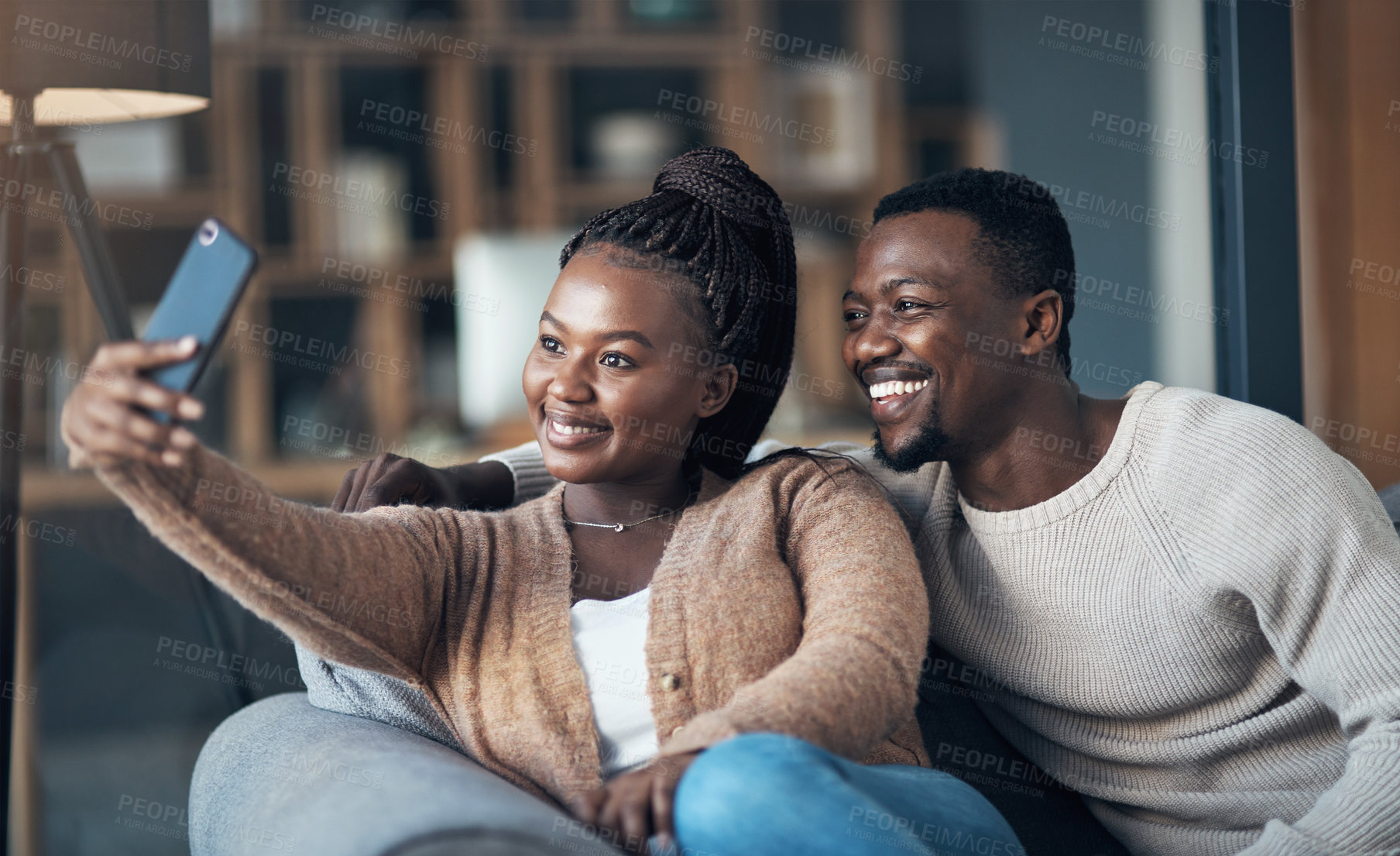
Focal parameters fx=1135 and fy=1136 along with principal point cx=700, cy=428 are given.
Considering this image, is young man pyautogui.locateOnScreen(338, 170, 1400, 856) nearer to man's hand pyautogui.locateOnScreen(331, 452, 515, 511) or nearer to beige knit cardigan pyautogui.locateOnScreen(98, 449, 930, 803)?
man's hand pyautogui.locateOnScreen(331, 452, 515, 511)

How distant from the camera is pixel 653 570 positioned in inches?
47.8

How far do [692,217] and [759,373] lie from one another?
0.65 ft

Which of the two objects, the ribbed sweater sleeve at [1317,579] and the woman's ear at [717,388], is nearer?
the ribbed sweater sleeve at [1317,579]

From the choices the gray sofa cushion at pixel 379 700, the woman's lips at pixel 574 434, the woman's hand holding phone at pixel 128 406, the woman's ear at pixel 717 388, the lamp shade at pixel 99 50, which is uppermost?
the lamp shade at pixel 99 50

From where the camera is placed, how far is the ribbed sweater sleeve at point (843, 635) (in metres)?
0.91

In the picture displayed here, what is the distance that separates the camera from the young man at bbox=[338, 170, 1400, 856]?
115 centimetres

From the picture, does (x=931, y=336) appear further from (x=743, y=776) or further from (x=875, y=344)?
(x=743, y=776)

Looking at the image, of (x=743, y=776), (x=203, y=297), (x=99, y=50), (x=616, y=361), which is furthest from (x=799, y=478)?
(x=99, y=50)

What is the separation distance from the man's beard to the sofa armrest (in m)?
0.56

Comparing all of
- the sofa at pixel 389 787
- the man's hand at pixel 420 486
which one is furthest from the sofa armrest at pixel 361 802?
the man's hand at pixel 420 486

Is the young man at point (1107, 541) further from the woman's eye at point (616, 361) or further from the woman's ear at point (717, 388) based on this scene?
the woman's eye at point (616, 361)

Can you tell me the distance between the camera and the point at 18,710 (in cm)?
211

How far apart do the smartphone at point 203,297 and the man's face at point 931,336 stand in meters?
0.71

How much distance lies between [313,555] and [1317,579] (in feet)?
3.14
